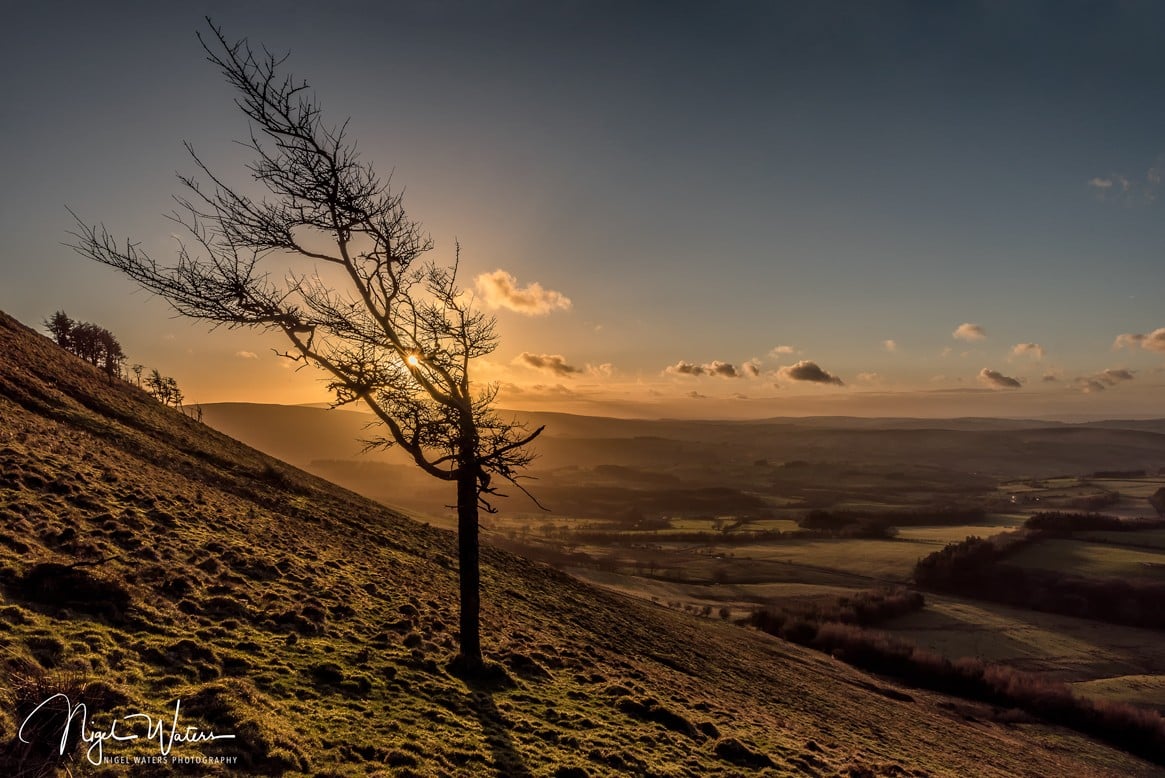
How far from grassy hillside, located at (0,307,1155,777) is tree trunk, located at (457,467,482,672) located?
4.20ft

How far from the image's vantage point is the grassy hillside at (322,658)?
8961mm

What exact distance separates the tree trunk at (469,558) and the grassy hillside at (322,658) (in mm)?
1281

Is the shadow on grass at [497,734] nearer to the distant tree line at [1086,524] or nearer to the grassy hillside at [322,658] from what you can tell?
the grassy hillside at [322,658]

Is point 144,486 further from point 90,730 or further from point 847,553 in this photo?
point 847,553

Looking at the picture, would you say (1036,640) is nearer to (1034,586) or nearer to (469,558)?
(1034,586)

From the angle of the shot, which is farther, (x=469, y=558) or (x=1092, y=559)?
(x=1092, y=559)

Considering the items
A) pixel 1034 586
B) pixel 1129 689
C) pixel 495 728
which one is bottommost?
pixel 1034 586

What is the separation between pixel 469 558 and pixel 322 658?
4.27m

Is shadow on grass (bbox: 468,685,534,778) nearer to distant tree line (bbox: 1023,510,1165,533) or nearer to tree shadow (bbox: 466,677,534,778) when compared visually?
tree shadow (bbox: 466,677,534,778)

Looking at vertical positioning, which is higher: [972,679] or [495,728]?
[495,728]

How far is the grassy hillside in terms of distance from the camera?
8.96m

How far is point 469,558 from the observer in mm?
14711

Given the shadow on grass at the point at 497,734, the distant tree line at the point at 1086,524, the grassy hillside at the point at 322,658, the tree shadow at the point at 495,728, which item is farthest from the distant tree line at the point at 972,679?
the distant tree line at the point at 1086,524

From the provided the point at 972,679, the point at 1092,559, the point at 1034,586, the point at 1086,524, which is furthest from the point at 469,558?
the point at 1086,524
